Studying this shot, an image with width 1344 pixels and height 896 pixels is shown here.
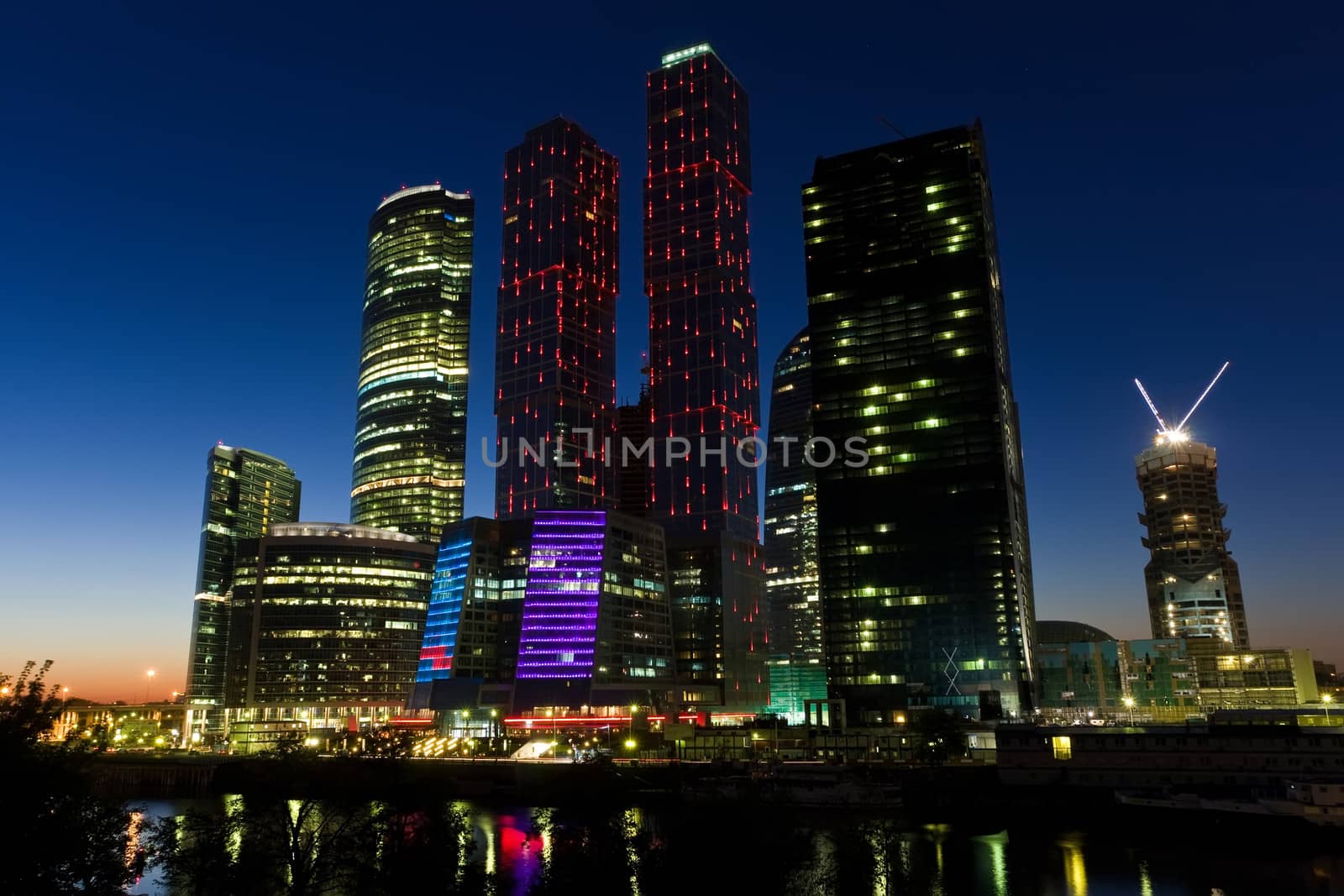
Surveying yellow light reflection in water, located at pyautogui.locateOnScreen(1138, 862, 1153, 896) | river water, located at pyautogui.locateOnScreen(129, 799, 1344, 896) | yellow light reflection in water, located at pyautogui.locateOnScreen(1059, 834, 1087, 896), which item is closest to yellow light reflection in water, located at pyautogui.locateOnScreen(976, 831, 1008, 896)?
river water, located at pyautogui.locateOnScreen(129, 799, 1344, 896)

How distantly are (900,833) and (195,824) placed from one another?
78847mm

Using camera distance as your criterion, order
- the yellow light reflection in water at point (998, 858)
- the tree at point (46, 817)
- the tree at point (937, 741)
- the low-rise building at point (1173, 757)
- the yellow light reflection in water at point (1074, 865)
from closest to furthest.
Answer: the tree at point (46, 817), the yellow light reflection in water at point (1074, 865), the yellow light reflection in water at point (998, 858), the low-rise building at point (1173, 757), the tree at point (937, 741)

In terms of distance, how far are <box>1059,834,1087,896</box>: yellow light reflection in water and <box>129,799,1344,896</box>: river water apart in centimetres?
17

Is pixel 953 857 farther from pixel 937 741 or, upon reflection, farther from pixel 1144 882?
pixel 937 741

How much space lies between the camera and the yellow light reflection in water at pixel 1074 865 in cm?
9075

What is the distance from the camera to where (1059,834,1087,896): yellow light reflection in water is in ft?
298

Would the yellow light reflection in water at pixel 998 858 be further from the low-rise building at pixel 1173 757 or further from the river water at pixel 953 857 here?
the low-rise building at pixel 1173 757

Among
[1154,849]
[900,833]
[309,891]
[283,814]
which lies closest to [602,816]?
[900,833]

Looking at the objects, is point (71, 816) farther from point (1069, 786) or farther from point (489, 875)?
point (1069, 786)

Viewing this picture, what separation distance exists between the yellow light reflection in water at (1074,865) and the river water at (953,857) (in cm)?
17

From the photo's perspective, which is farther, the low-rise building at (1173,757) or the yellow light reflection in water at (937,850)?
Result: the low-rise building at (1173,757)

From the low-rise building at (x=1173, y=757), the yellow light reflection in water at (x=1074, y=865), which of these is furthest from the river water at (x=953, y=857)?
the low-rise building at (x=1173, y=757)

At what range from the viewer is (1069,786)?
5571 inches

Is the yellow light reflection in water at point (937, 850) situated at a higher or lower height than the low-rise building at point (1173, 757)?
lower
